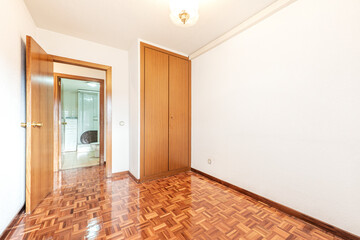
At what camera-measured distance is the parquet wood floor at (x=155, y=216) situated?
1421 mm

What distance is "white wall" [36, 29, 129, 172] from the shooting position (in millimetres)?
2666

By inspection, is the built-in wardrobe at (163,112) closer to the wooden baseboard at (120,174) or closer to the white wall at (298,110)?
the wooden baseboard at (120,174)

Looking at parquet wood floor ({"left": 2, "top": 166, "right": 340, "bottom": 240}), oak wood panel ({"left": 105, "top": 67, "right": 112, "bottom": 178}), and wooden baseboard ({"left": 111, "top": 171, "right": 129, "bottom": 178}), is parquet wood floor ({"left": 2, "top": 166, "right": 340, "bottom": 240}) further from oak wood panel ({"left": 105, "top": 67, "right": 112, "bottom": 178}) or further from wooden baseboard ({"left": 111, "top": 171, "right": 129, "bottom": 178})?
oak wood panel ({"left": 105, "top": 67, "right": 112, "bottom": 178})

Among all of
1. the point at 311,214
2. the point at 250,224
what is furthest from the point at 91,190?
the point at 311,214

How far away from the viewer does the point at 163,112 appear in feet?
9.64

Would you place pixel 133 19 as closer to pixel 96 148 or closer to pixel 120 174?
pixel 120 174

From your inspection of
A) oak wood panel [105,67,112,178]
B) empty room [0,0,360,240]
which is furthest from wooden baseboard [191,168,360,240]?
oak wood panel [105,67,112,178]

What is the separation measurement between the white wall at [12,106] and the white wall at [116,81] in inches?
31.5

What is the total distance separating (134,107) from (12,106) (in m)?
1.55

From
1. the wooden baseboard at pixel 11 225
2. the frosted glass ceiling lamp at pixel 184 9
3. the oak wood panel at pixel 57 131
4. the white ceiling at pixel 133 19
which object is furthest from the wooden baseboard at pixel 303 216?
the oak wood panel at pixel 57 131

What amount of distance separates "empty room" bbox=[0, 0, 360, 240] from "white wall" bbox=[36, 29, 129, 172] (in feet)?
0.07

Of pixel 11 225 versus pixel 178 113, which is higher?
pixel 178 113

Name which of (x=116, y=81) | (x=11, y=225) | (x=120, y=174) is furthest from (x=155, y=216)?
(x=116, y=81)

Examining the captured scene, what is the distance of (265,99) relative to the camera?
6.55 ft
